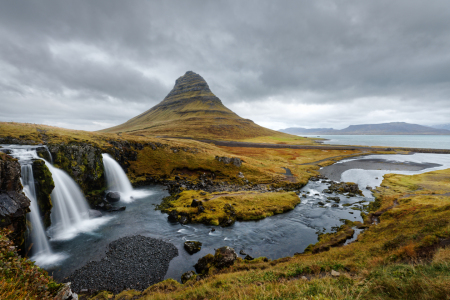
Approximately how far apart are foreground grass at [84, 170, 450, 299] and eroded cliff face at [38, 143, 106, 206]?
2899cm

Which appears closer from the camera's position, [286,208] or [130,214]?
[130,214]

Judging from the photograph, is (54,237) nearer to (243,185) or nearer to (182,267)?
(182,267)

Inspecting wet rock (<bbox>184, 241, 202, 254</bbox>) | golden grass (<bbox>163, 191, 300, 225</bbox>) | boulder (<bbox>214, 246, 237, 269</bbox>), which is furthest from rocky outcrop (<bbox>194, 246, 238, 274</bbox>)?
golden grass (<bbox>163, 191, 300, 225</bbox>)

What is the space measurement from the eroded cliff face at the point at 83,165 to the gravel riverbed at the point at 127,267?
1772 cm

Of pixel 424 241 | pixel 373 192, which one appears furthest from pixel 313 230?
pixel 373 192

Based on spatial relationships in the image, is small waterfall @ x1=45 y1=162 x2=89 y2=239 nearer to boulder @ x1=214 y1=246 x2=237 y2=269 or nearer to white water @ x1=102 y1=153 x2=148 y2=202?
white water @ x1=102 y1=153 x2=148 y2=202

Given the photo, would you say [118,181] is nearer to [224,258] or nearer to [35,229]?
[35,229]

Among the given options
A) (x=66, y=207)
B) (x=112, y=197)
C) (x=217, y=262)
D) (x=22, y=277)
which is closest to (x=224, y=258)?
(x=217, y=262)

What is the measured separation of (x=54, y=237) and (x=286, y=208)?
36.2m

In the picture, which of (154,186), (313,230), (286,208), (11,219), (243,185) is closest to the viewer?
(11,219)

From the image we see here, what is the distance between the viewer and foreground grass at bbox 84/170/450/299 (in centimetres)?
742

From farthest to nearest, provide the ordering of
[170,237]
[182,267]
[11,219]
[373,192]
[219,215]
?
[373,192] < [219,215] < [170,237] < [182,267] < [11,219]

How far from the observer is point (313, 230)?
26.9m

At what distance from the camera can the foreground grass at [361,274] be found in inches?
292
